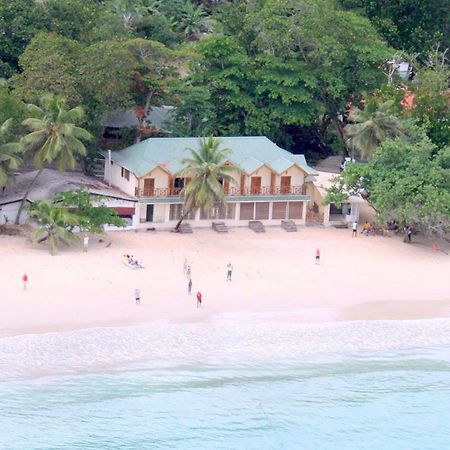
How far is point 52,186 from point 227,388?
20191 mm

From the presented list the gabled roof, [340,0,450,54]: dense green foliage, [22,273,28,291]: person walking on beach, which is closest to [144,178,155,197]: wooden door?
the gabled roof

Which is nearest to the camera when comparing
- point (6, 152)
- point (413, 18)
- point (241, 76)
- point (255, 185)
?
point (6, 152)

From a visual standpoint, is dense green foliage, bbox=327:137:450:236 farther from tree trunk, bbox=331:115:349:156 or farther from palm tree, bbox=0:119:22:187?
palm tree, bbox=0:119:22:187

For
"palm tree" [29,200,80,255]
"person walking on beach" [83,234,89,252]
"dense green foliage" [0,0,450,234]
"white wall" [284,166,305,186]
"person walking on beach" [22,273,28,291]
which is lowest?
"person walking on beach" [22,273,28,291]

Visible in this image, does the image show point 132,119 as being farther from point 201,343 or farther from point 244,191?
point 201,343

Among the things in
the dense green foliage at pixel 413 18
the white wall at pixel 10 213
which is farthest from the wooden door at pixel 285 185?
the dense green foliage at pixel 413 18

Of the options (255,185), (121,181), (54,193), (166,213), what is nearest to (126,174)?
(121,181)

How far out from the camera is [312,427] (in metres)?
42.0

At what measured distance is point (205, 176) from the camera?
56.3m

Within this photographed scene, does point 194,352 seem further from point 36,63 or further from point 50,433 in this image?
point 36,63

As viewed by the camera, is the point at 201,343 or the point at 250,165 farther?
the point at 250,165

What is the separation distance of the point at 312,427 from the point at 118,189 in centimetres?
2247

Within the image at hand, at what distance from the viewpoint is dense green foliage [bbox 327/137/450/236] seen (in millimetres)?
56906

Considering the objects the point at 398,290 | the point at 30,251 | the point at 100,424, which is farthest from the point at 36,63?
the point at 100,424
